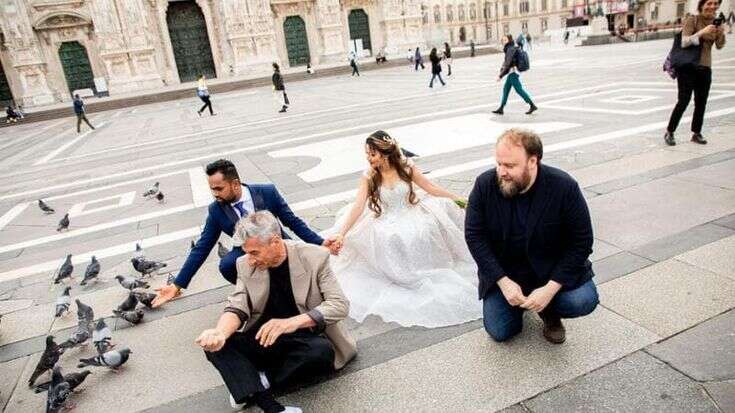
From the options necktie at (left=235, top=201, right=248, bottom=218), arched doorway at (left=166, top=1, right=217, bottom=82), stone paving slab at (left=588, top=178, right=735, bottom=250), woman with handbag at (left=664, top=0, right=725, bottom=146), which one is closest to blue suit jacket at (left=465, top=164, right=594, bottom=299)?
stone paving slab at (left=588, top=178, right=735, bottom=250)

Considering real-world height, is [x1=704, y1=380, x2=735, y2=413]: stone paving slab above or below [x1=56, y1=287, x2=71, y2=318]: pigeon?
below

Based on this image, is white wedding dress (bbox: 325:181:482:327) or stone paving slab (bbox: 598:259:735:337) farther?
white wedding dress (bbox: 325:181:482:327)

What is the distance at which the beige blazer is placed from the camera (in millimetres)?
2635

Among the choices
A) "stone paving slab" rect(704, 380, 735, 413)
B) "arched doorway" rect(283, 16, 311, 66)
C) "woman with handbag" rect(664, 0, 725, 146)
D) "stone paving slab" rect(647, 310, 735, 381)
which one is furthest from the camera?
"arched doorway" rect(283, 16, 311, 66)

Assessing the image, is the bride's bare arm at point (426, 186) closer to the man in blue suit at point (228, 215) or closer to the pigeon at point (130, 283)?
the man in blue suit at point (228, 215)

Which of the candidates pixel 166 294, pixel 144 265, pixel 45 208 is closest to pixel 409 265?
pixel 166 294

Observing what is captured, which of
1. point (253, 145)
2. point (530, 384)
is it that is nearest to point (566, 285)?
point (530, 384)

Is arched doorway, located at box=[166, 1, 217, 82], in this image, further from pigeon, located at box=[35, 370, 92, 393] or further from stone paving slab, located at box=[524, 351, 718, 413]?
stone paving slab, located at box=[524, 351, 718, 413]

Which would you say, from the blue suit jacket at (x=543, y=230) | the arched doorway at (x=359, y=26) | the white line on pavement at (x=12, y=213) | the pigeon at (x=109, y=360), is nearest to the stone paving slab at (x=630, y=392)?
the blue suit jacket at (x=543, y=230)

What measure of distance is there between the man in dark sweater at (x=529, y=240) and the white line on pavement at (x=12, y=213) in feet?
24.3

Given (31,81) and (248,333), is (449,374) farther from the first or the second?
(31,81)

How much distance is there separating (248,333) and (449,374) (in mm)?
1198

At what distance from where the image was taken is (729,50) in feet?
58.4

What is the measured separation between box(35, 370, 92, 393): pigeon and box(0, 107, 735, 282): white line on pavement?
8.76 ft
